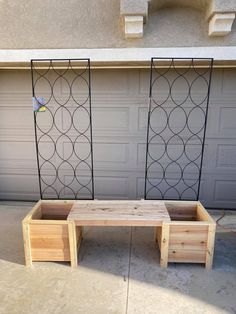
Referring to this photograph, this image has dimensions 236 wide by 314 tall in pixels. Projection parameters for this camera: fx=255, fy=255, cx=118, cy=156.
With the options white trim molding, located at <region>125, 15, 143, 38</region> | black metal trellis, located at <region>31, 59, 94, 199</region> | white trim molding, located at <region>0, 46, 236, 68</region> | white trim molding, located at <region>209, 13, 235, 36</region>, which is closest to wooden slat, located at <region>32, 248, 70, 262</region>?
black metal trellis, located at <region>31, 59, 94, 199</region>

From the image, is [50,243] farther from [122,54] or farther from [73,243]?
[122,54]

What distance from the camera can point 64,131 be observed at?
3314 millimetres

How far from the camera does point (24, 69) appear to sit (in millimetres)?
3145

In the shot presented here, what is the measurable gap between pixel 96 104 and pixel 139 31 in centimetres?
113

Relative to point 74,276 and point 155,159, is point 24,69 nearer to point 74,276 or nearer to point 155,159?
point 155,159

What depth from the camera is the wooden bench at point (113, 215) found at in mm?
2158

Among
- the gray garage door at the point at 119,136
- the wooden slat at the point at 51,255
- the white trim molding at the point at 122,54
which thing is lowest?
the wooden slat at the point at 51,255

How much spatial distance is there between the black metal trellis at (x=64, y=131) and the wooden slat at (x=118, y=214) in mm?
712

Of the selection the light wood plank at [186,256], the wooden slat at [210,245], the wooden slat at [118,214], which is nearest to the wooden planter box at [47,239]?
the wooden slat at [118,214]

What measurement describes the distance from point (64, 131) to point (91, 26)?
52.8 inches

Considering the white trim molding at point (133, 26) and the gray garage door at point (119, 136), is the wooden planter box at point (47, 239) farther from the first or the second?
the white trim molding at point (133, 26)

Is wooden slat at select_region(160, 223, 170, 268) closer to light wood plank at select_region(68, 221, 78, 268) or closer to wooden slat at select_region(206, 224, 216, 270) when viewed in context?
wooden slat at select_region(206, 224, 216, 270)

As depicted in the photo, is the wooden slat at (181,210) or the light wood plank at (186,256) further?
the wooden slat at (181,210)

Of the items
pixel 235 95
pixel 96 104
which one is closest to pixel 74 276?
pixel 96 104
